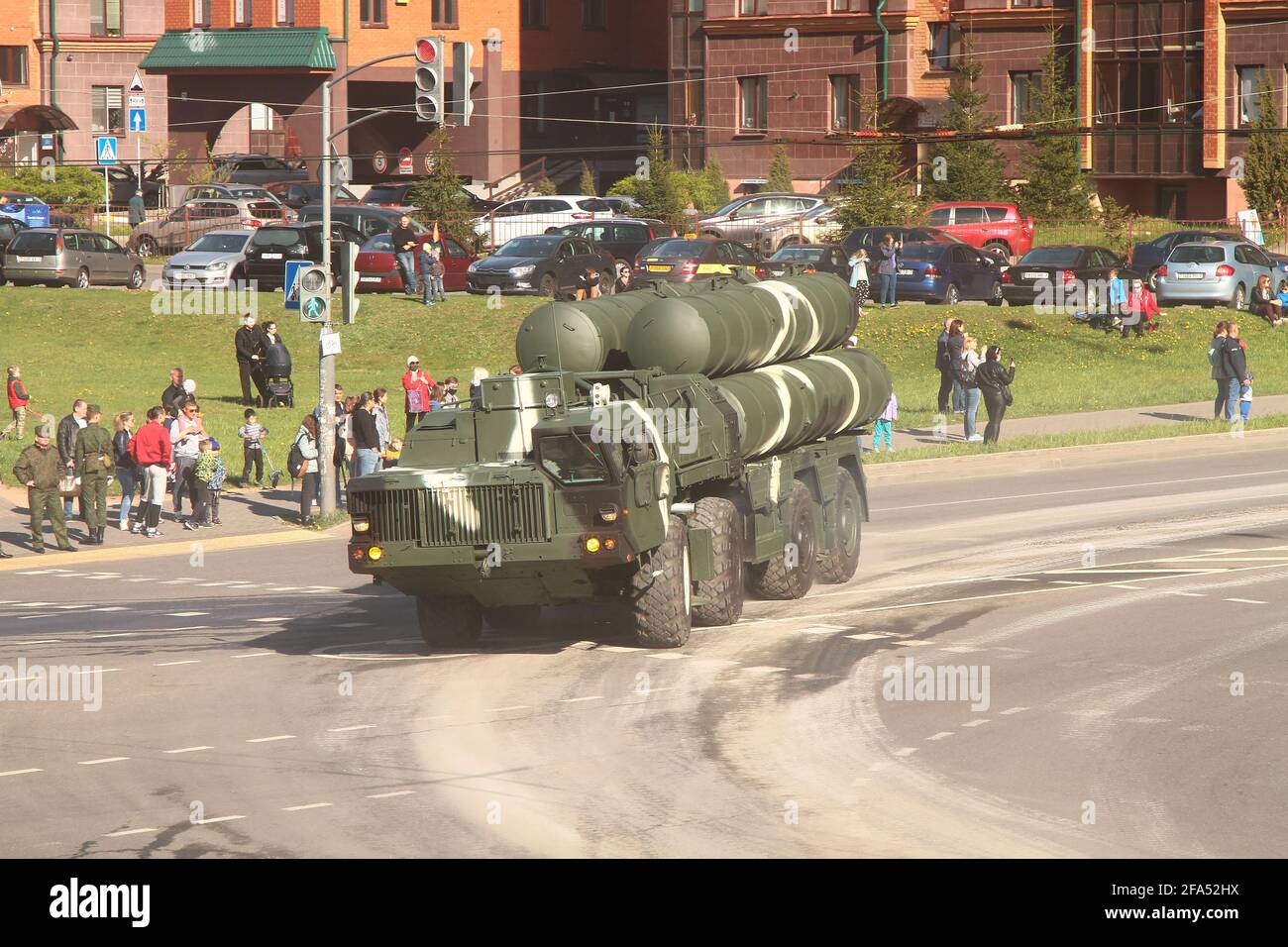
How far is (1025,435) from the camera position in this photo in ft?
105

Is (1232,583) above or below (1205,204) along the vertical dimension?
below

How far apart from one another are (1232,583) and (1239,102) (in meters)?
43.2

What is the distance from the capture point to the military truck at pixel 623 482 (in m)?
15.4

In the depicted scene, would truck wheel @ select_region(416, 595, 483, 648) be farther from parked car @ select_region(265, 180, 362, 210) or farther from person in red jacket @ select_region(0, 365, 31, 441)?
parked car @ select_region(265, 180, 362, 210)

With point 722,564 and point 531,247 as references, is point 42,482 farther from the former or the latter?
point 531,247

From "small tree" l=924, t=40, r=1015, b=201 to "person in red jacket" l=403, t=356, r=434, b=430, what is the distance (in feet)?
95.4

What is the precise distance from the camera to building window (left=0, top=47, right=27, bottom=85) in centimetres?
7762

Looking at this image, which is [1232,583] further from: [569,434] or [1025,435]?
[1025,435]

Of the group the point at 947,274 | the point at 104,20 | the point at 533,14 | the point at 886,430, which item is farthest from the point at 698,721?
the point at 104,20

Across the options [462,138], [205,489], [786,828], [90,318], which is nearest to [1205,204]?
[462,138]

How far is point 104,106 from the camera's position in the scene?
7756 centimetres

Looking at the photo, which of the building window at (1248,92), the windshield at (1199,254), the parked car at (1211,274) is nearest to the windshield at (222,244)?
the parked car at (1211,274)

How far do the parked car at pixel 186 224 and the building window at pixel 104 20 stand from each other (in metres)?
25.2

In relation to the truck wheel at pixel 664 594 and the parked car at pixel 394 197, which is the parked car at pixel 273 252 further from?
the truck wheel at pixel 664 594
